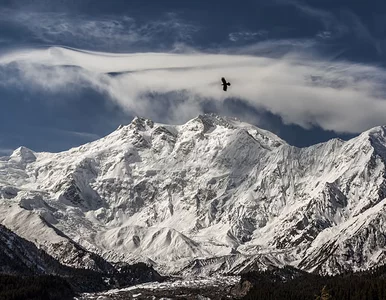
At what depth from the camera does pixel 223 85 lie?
557 ft

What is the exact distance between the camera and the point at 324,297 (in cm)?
17300

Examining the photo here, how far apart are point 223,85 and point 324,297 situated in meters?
57.4

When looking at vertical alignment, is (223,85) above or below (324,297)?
above
